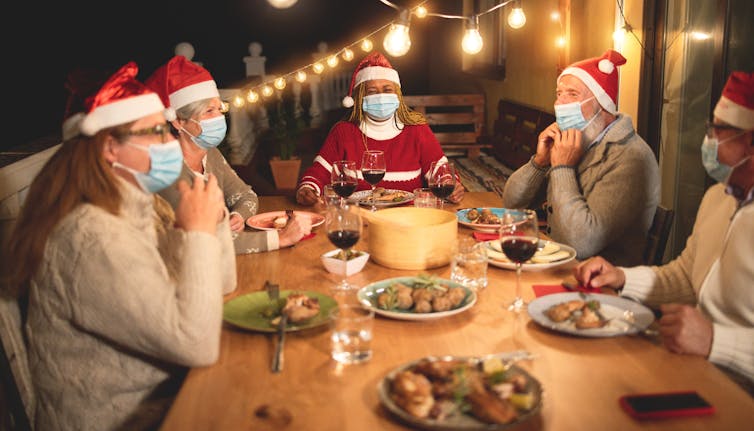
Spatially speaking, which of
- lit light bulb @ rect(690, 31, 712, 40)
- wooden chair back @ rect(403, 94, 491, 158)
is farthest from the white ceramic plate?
wooden chair back @ rect(403, 94, 491, 158)

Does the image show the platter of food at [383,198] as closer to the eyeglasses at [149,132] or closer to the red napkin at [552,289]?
the red napkin at [552,289]

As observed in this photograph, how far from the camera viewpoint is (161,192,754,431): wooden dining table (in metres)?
1.32

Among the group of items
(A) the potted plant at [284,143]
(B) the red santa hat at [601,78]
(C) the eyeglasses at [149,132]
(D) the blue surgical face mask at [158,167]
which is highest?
(B) the red santa hat at [601,78]

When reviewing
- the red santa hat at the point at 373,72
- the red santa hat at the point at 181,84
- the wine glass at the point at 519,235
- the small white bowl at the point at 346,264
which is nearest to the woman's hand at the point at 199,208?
the small white bowl at the point at 346,264

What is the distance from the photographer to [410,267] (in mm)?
2191

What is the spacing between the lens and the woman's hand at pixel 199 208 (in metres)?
1.70

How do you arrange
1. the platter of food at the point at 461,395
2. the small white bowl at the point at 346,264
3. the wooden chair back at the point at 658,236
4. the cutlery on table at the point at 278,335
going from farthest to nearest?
1. the wooden chair back at the point at 658,236
2. the small white bowl at the point at 346,264
3. the cutlery on table at the point at 278,335
4. the platter of food at the point at 461,395

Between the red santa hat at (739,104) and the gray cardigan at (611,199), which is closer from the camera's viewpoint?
the red santa hat at (739,104)

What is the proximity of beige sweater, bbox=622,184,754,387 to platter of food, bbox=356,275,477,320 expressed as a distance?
1.67ft

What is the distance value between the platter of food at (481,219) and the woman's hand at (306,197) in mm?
696

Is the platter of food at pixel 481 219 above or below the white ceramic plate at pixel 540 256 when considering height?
above

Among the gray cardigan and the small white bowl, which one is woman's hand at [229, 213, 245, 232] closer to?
the small white bowl

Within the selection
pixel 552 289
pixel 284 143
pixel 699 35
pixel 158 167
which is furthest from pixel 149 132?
pixel 284 143

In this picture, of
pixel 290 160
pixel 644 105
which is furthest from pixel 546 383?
pixel 290 160
